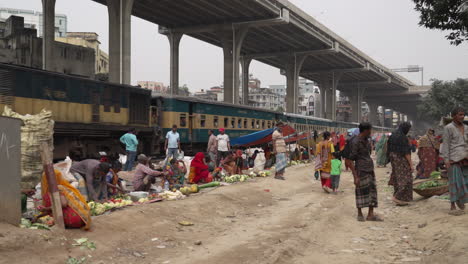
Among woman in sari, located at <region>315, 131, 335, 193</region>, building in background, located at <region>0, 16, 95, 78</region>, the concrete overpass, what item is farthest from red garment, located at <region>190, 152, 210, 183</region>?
building in background, located at <region>0, 16, 95, 78</region>

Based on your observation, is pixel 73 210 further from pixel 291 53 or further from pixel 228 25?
pixel 291 53

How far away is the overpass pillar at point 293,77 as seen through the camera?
5725 cm

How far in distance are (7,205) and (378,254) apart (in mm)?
5037

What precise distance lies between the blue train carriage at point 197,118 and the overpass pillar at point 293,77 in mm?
29569

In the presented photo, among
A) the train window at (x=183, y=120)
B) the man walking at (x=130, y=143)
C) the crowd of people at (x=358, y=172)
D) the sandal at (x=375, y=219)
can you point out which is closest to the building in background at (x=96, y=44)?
the train window at (x=183, y=120)

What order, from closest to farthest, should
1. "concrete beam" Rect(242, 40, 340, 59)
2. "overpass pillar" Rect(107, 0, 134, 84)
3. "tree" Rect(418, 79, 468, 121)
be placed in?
"overpass pillar" Rect(107, 0, 134, 84)
"concrete beam" Rect(242, 40, 340, 59)
"tree" Rect(418, 79, 468, 121)

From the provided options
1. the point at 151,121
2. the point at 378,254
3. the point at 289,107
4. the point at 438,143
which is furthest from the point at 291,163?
the point at 289,107

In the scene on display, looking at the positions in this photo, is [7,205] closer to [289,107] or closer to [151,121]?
[151,121]

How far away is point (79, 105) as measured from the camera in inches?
644

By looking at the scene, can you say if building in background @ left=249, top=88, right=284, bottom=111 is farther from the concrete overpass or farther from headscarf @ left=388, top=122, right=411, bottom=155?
headscarf @ left=388, top=122, right=411, bottom=155

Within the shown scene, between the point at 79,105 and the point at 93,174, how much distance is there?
9.16 metres

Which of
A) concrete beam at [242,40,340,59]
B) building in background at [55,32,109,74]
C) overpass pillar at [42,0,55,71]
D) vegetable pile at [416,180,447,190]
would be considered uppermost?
building in background at [55,32,109,74]

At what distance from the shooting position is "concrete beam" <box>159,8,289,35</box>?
4094 cm

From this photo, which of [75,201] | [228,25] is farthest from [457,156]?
[228,25]
